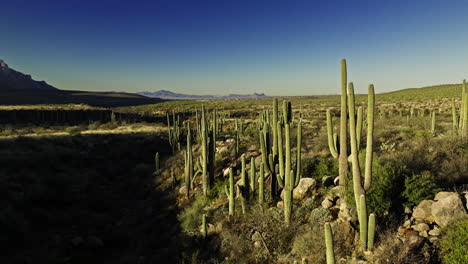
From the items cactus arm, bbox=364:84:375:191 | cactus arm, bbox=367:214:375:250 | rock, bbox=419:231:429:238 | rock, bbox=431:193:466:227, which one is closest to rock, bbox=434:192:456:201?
rock, bbox=431:193:466:227

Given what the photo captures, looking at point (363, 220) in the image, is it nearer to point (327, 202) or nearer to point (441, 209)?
point (441, 209)

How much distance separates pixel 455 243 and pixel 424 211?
3.46 feet

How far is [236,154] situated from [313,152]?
418 centimetres

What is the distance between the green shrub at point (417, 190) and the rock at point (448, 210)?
52 centimetres

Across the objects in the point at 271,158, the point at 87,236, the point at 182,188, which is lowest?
the point at 87,236

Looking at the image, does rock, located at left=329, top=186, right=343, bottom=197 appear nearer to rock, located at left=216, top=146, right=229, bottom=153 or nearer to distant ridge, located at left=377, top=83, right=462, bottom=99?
rock, located at left=216, top=146, right=229, bottom=153

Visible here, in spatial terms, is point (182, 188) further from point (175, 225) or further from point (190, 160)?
point (175, 225)

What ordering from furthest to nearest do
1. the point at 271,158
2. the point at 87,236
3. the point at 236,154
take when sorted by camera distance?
the point at 236,154 < the point at 87,236 < the point at 271,158

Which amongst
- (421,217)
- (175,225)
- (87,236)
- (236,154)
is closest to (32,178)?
(87,236)

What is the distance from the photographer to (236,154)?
14320 mm

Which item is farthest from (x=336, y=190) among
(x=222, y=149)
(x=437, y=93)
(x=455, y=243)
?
(x=437, y=93)

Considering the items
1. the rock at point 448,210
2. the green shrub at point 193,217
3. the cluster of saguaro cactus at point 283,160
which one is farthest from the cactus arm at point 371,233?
the green shrub at point 193,217

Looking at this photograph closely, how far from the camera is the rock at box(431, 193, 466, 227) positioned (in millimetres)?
5195

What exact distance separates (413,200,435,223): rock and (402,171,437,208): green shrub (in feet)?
0.77
